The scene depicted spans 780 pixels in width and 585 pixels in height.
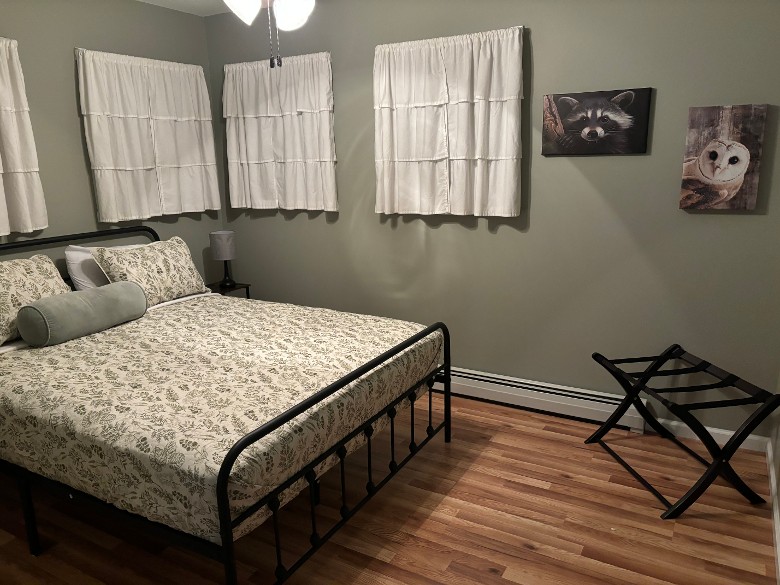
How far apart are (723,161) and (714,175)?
0.07m

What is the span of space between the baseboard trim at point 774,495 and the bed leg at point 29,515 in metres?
2.86

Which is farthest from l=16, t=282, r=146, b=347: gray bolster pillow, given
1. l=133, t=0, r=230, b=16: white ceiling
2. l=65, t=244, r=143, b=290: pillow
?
l=133, t=0, r=230, b=16: white ceiling

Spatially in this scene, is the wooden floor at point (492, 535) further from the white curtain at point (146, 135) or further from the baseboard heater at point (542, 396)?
the white curtain at point (146, 135)

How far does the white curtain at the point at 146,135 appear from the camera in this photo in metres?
3.62

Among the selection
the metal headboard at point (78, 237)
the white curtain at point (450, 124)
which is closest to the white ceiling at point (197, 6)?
the white curtain at point (450, 124)

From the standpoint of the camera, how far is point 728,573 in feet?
7.11

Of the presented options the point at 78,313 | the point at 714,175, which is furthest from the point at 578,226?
the point at 78,313

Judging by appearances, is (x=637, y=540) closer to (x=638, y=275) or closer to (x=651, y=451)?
(x=651, y=451)

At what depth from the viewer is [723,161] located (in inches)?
110

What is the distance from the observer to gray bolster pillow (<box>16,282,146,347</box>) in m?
2.76

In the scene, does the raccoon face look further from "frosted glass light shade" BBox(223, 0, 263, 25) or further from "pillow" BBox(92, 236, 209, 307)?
"pillow" BBox(92, 236, 209, 307)

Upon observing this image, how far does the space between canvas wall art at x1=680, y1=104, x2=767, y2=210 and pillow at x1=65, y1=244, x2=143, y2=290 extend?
330cm

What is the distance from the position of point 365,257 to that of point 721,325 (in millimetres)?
2199

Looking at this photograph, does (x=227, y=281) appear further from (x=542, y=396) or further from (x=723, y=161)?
(x=723, y=161)
